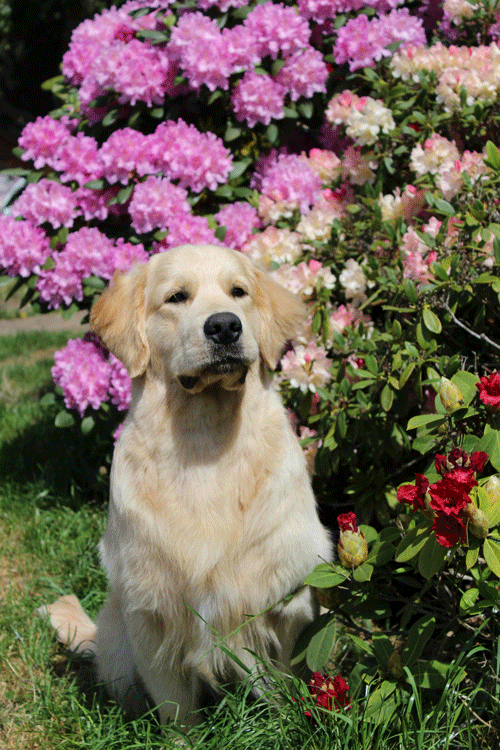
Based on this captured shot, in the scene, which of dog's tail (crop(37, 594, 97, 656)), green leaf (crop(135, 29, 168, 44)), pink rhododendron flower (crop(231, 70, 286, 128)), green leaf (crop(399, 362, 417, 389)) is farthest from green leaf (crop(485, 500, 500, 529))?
green leaf (crop(135, 29, 168, 44))

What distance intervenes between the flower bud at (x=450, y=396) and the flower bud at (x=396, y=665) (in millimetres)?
662

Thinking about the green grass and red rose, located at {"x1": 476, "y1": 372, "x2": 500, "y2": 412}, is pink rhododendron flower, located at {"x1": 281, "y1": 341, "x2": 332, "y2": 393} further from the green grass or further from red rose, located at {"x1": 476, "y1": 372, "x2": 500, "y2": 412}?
the green grass

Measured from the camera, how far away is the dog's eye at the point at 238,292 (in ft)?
7.25

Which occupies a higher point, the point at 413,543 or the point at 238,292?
the point at 238,292

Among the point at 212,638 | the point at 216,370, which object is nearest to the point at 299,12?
the point at 216,370

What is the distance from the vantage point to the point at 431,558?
1.60 metres

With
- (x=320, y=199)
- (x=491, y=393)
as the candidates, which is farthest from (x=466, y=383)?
(x=320, y=199)

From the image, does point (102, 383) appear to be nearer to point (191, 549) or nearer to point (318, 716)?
point (191, 549)

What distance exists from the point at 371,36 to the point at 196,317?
1.91 meters

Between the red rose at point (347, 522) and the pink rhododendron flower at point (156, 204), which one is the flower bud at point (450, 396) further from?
the pink rhododendron flower at point (156, 204)

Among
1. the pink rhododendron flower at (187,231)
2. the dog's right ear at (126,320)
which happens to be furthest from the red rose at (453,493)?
the pink rhododendron flower at (187,231)

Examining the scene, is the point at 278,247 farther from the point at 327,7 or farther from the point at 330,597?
the point at 330,597

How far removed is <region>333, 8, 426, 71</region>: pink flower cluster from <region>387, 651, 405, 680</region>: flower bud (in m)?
2.56

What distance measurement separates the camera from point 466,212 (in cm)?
221
